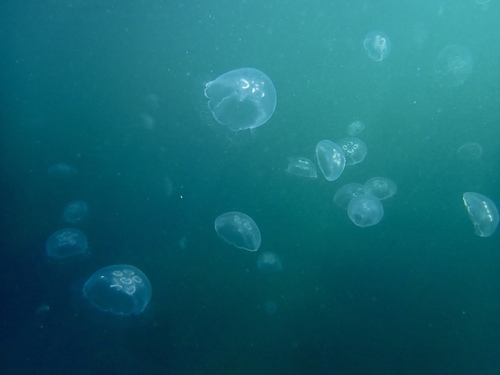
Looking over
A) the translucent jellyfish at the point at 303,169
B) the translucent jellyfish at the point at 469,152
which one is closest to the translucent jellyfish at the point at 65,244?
the translucent jellyfish at the point at 303,169

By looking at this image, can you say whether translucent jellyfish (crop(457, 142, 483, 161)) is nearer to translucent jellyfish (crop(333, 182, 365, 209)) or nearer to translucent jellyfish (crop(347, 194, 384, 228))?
translucent jellyfish (crop(333, 182, 365, 209))

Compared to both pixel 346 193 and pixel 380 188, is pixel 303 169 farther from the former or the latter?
pixel 380 188

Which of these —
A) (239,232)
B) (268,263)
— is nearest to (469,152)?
(268,263)

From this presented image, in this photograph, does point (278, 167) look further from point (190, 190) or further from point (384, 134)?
point (384, 134)

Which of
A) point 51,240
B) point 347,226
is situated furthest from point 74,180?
point 347,226

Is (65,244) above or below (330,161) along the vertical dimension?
below

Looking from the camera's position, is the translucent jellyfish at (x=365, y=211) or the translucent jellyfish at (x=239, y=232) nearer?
the translucent jellyfish at (x=239, y=232)

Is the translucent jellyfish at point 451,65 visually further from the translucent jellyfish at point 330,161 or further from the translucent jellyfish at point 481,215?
the translucent jellyfish at point 330,161
